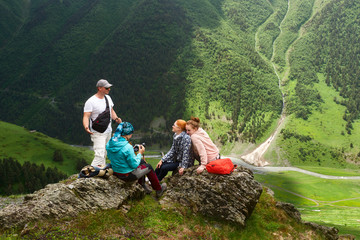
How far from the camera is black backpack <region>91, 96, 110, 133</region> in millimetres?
14977

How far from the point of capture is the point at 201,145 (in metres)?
15.6

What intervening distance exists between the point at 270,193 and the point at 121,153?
532 inches

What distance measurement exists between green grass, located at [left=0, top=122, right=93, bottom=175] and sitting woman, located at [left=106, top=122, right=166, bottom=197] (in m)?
133

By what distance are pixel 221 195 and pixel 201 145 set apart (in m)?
3.52

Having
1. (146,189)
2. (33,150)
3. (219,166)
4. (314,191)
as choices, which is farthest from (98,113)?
(33,150)

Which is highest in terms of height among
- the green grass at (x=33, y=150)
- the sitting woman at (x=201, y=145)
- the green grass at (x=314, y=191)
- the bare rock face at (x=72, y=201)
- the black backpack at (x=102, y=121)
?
the black backpack at (x=102, y=121)

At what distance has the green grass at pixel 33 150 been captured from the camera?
13625 centimetres

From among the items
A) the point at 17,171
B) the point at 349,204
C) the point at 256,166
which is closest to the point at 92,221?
the point at 349,204

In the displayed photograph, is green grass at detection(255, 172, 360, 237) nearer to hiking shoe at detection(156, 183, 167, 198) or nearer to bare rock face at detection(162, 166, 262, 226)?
bare rock face at detection(162, 166, 262, 226)

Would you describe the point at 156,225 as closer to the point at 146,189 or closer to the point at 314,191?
the point at 146,189

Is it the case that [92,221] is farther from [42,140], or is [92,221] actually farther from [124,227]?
[42,140]

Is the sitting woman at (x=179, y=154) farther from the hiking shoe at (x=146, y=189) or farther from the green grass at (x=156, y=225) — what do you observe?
the green grass at (x=156, y=225)

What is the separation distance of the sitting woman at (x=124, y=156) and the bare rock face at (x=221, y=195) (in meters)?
3.20

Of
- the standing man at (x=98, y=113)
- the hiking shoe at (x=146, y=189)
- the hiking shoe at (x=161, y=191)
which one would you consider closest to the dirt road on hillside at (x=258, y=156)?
the hiking shoe at (x=161, y=191)
